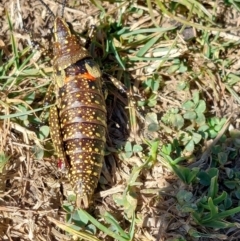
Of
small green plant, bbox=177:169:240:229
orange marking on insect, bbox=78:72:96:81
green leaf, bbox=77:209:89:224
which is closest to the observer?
small green plant, bbox=177:169:240:229

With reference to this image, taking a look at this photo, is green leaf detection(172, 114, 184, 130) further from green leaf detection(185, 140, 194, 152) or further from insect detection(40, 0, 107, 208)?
insect detection(40, 0, 107, 208)

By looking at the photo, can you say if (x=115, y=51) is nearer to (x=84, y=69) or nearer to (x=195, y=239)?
(x=84, y=69)

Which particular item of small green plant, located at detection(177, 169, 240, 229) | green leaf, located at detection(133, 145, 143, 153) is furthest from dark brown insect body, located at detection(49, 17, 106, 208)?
small green plant, located at detection(177, 169, 240, 229)

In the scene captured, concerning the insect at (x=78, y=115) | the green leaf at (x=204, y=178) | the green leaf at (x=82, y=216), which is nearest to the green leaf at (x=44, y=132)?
the insect at (x=78, y=115)

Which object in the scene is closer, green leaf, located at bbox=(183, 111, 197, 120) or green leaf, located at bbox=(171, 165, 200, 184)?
green leaf, located at bbox=(171, 165, 200, 184)

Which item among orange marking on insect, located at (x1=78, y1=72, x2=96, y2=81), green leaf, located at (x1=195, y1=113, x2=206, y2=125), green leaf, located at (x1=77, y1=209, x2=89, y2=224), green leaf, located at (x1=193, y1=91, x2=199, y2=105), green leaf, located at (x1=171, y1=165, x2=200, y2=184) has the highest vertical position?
orange marking on insect, located at (x1=78, y1=72, x2=96, y2=81)

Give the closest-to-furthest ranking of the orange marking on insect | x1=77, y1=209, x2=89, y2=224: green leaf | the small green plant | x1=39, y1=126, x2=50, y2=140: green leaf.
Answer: the small green plant, x1=77, y1=209, x2=89, y2=224: green leaf, the orange marking on insect, x1=39, y1=126, x2=50, y2=140: green leaf
